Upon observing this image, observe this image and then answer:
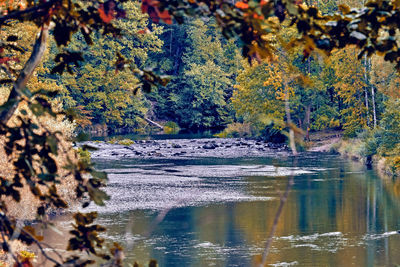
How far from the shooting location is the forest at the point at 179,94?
3.21 metres

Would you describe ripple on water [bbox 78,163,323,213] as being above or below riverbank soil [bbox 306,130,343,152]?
below

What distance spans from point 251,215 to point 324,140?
24604 millimetres

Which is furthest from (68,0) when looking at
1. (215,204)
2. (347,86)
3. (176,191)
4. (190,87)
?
(190,87)

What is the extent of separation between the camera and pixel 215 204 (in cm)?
2380

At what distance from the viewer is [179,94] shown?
67.4 metres

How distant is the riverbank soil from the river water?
9.37 m

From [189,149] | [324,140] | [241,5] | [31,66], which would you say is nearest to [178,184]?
[189,149]

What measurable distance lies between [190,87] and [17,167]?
62.9 metres

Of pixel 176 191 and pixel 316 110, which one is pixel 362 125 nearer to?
pixel 316 110

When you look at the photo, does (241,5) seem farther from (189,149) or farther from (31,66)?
(189,149)

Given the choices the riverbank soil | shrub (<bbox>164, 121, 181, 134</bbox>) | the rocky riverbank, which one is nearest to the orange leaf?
the rocky riverbank

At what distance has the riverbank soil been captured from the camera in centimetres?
4300

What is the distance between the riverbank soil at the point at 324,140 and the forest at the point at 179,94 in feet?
0.73

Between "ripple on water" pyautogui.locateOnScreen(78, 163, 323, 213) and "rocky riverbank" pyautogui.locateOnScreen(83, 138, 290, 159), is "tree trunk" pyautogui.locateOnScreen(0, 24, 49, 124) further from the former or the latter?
"rocky riverbank" pyautogui.locateOnScreen(83, 138, 290, 159)
